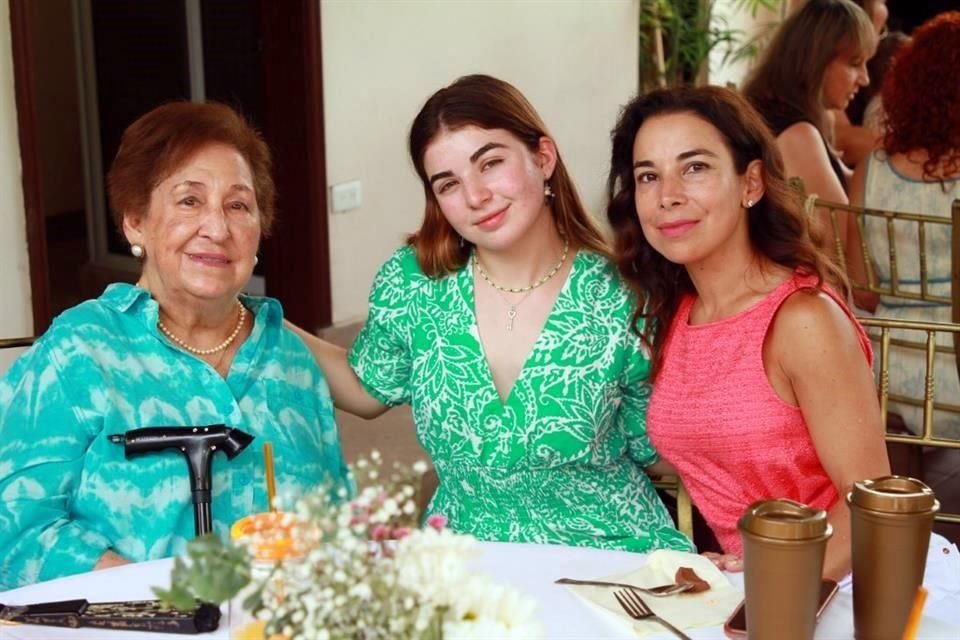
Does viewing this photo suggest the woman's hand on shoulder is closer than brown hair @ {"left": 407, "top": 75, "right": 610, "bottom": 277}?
No

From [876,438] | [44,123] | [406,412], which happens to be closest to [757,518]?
[876,438]

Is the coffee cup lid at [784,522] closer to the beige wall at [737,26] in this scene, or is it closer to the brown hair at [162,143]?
the brown hair at [162,143]

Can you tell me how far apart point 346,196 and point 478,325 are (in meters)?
3.16

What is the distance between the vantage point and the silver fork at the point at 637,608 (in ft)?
5.06

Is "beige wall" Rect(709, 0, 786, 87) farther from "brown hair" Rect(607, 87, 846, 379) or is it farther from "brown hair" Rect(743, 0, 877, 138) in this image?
"brown hair" Rect(607, 87, 846, 379)

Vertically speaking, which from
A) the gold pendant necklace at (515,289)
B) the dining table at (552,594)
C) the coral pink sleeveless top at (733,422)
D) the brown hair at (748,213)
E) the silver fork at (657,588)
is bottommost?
the dining table at (552,594)

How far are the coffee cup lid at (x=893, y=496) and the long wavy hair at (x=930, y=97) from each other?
2.32m

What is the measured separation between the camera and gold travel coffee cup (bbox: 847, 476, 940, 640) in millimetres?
1408

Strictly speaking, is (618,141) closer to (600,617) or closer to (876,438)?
(876,438)

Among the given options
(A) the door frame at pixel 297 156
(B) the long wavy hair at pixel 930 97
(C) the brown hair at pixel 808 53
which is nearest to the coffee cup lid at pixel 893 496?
(B) the long wavy hair at pixel 930 97

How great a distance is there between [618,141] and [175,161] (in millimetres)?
729

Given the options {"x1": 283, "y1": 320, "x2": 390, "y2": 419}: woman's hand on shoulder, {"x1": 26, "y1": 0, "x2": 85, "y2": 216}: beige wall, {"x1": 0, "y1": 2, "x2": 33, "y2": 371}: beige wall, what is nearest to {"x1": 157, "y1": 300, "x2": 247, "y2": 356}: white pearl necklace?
{"x1": 283, "y1": 320, "x2": 390, "y2": 419}: woman's hand on shoulder

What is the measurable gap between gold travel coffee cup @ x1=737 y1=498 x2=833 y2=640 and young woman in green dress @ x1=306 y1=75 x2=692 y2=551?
2.71 ft

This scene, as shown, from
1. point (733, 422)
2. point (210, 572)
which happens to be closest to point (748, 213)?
point (733, 422)
